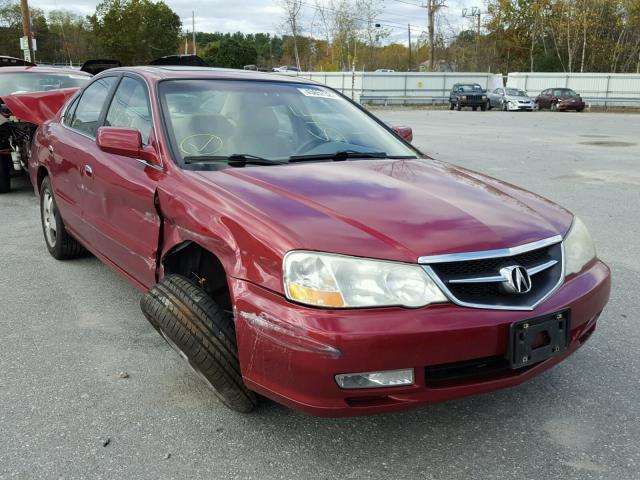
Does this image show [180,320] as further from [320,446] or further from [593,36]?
[593,36]

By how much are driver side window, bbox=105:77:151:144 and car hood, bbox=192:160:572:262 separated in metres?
0.75

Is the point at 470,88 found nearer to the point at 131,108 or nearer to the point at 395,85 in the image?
the point at 395,85

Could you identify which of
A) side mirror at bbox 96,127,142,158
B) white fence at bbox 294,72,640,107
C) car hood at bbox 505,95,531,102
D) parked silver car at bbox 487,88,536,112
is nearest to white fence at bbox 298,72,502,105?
white fence at bbox 294,72,640,107

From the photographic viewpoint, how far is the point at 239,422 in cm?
265

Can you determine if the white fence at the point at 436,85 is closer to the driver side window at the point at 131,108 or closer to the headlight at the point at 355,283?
the driver side window at the point at 131,108

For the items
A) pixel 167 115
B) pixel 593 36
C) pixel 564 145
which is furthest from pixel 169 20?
pixel 167 115

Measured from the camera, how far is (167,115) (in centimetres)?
327

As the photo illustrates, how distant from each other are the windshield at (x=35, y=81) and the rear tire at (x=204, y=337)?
6.76 m

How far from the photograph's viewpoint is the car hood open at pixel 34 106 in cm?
645

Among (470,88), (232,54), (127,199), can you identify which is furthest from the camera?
(232,54)

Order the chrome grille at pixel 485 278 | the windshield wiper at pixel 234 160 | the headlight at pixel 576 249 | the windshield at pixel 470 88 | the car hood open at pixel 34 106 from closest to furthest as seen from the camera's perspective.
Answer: the chrome grille at pixel 485 278 → the headlight at pixel 576 249 → the windshield wiper at pixel 234 160 → the car hood open at pixel 34 106 → the windshield at pixel 470 88

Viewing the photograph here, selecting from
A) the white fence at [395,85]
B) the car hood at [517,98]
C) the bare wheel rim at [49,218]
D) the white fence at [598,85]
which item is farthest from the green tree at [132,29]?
the bare wheel rim at [49,218]

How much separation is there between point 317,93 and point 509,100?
107 ft

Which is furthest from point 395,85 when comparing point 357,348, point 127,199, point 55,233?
point 357,348
